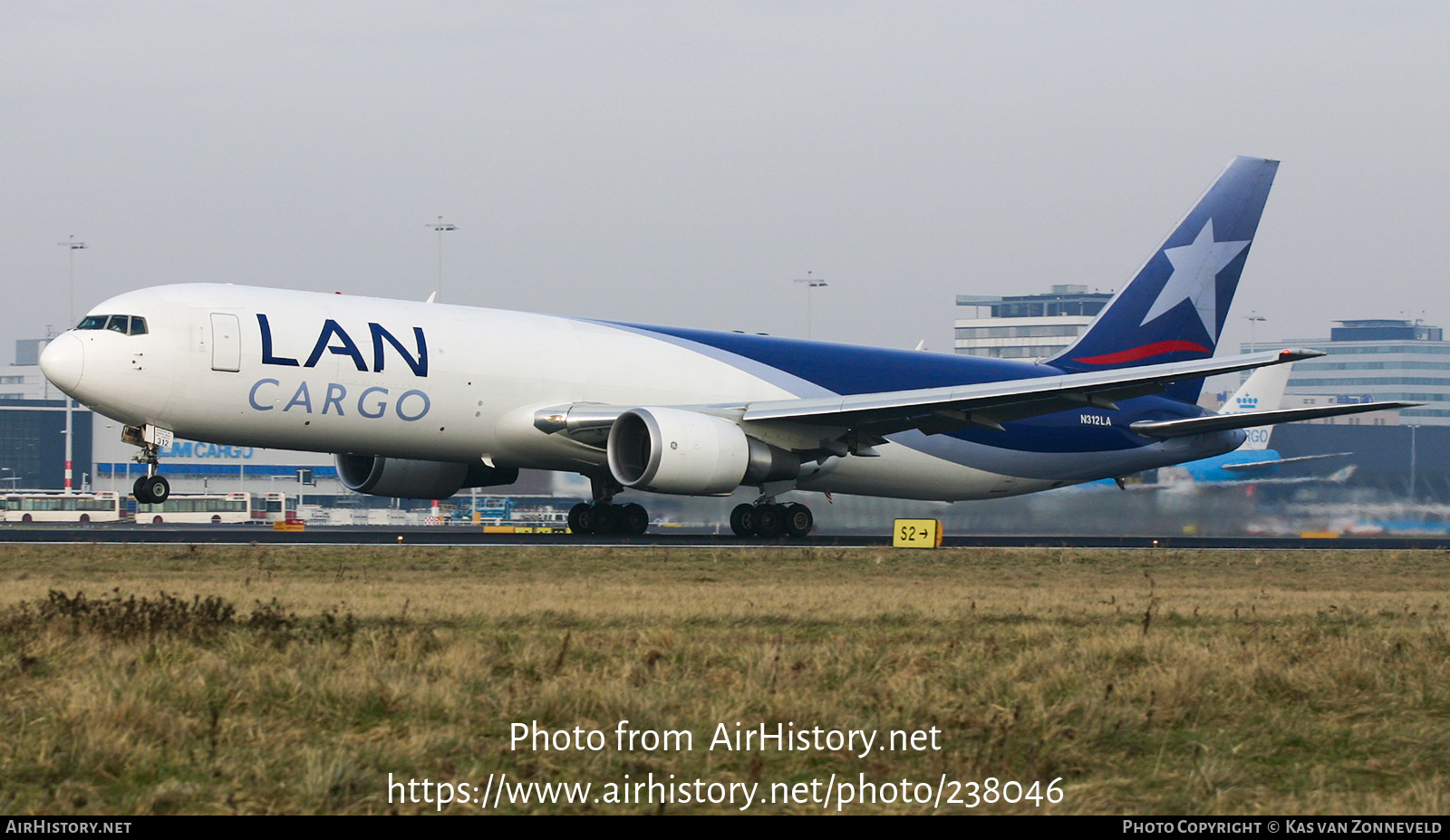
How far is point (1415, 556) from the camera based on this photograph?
92.2ft

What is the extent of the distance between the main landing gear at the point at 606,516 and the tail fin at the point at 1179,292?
10.9 metres

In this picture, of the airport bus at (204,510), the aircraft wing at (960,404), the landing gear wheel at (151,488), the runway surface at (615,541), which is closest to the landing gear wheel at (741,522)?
the runway surface at (615,541)

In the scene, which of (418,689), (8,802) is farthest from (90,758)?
(418,689)

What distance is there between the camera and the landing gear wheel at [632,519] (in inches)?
1230

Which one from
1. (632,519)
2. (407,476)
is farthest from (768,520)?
(407,476)

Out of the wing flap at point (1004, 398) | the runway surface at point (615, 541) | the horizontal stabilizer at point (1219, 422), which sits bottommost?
the runway surface at point (615, 541)

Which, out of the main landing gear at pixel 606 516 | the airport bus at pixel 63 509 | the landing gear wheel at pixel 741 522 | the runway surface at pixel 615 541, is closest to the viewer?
the runway surface at pixel 615 541

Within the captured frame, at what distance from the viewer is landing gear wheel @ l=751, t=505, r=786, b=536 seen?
97.1ft

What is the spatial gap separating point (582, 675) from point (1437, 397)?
622ft

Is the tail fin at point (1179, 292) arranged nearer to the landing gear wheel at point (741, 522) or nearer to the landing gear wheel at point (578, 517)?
the landing gear wheel at point (741, 522)

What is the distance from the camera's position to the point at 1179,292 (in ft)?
115

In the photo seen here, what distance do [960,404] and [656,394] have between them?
19.8 feet

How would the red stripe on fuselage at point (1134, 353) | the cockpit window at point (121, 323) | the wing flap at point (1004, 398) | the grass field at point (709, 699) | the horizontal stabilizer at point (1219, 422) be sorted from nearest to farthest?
the grass field at point (709, 699)
the cockpit window at point (121, 323)
the wing flap at point (1004, 398)
the horizontal stabilizer at point (1219, 422)
the red stripe on fuselage at point (1134, 353)

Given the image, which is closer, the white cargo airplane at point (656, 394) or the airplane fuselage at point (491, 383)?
the airplane fuselage at point (491, 383)
